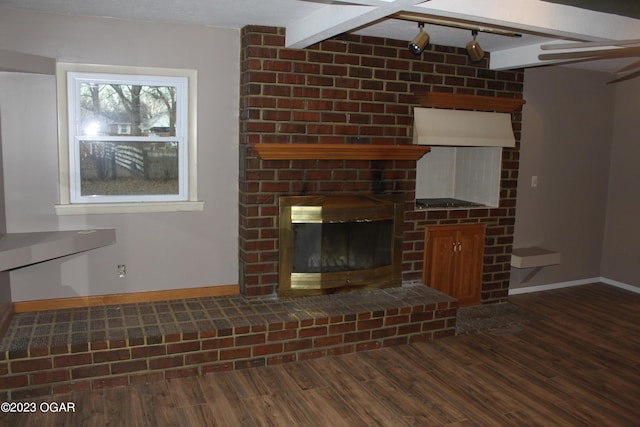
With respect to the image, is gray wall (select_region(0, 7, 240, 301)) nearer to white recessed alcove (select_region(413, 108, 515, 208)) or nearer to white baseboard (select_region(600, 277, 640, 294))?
white recessed alcove (select_region(413, 108, 515, 208))

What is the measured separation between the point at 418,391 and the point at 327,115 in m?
2.03

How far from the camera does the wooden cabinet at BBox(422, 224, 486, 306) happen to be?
4566 mm

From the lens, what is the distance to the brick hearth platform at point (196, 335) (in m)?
3.11

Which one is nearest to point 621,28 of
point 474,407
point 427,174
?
point 427,174

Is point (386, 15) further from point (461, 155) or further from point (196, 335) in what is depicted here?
point (461, 155)

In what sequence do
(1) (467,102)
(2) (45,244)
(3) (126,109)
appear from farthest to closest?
(1) (467,102)
(3) (126,109)
(2) (45,244)

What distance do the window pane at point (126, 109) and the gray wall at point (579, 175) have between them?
3.17m

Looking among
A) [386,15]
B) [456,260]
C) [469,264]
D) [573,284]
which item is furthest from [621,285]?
[386,15]

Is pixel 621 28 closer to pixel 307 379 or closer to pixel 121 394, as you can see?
pixel 307 379

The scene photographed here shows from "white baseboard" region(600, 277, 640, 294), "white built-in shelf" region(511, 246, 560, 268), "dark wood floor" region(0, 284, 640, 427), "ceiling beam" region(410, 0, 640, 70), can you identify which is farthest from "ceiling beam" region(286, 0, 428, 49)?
"white baseboard" region(600, 277, 640, 294)

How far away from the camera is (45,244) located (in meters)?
3.25

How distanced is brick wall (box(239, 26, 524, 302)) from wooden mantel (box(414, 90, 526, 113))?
10 cm

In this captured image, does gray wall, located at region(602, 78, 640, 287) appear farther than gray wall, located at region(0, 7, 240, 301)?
Yes

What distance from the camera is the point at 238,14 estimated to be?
3.46 meters
